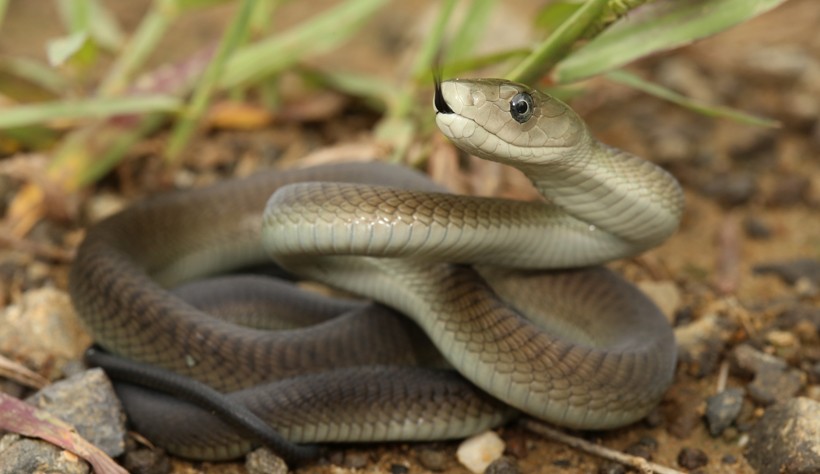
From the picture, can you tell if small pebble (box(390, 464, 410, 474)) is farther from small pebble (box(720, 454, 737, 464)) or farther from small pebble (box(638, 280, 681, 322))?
small pebble (box(638, 280, 681, 322))

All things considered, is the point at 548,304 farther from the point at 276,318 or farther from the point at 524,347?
the point at 276,318

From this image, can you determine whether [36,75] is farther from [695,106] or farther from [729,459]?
[729,459]

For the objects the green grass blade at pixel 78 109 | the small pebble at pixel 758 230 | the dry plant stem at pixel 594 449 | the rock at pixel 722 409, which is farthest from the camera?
the small pebble at pixel 758 230

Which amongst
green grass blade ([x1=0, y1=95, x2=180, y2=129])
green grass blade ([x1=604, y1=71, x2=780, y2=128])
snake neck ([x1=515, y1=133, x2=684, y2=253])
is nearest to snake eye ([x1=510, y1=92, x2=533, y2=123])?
snake neck ([x1=515, y1=133, x2=684, y2=253])

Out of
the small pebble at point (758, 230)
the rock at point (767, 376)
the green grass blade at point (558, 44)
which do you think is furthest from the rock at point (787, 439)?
the small pebble at point (758, 230)

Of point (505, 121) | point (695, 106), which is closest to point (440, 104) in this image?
point (505, 121)

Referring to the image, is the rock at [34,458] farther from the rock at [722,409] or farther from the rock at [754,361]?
the rock at [754,361]
